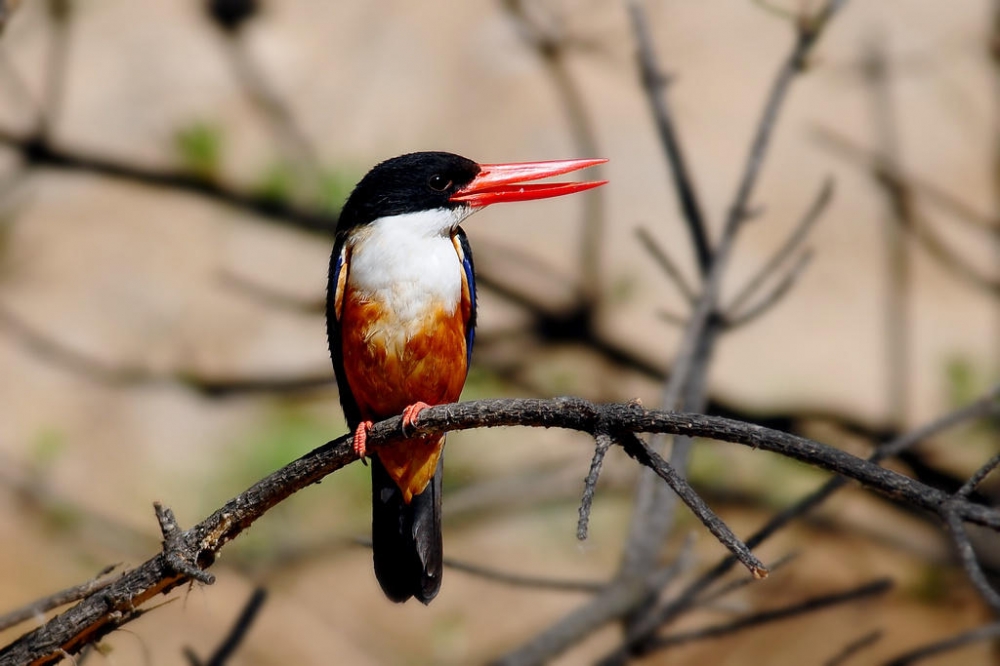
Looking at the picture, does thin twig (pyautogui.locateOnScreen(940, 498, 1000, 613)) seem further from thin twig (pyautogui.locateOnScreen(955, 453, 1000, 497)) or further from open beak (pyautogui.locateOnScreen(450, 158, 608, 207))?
open beak (pyautogui.locateOnScreen(450, 158, 608, 207))

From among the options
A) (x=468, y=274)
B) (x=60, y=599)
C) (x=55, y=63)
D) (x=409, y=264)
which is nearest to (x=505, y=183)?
(x=468, y=274)

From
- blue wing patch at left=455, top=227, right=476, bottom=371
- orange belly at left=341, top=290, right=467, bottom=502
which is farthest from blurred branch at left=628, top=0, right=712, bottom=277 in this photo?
orange belly at left=341, top=290, right=467, bottom=502

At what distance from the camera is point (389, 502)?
12.2 ft

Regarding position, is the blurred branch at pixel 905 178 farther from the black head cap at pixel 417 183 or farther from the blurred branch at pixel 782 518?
the black head cap at pixel 417 183

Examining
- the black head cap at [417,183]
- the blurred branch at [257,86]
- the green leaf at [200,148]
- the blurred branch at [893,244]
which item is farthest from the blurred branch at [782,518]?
the green leaf at [200,148]

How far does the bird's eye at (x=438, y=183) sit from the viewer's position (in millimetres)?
3746

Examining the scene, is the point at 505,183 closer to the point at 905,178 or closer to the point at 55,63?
the point at 905,178

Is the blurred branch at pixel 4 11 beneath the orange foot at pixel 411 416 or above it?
above

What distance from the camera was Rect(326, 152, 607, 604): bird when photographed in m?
3.50

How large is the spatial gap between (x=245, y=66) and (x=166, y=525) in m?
5.01

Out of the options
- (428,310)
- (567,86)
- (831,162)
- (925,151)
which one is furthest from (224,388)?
(925,151)

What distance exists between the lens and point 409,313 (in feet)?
11.5

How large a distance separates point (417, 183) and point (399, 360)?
65cm

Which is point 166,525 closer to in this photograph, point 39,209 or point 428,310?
point 428,310
